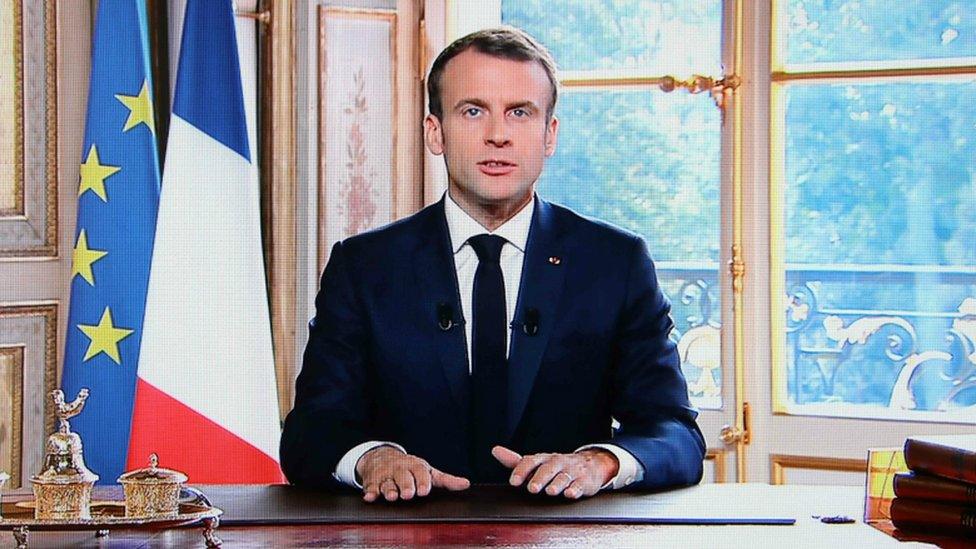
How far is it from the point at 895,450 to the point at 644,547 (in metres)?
0.48

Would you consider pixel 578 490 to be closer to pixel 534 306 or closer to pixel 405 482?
pixel 405 482

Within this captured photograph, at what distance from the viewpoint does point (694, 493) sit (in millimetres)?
2277

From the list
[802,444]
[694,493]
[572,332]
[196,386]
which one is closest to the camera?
[694,493]

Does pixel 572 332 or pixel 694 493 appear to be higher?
pixel 572 332

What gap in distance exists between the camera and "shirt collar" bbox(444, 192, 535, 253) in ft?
8.45

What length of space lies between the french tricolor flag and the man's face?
1541mm

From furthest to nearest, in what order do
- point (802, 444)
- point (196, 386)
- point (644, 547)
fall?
point (802, 444) < point (196, 386) < point (644, 547)

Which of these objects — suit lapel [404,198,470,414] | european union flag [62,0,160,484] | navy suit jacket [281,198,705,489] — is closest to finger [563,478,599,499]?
navy suit jacket [281,198,705,489]

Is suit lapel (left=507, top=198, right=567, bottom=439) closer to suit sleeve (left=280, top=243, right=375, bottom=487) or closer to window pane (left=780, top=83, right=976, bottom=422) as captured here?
suit sleeve (left=280, top=243, right=375, bottom=487)

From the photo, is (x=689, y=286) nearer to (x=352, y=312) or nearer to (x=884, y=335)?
(x=884, y=335)

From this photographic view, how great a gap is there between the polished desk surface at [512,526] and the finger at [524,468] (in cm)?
3

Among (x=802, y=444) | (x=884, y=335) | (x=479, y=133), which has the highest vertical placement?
(x=479, y=133)

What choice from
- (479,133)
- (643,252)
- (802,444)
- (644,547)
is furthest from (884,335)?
(644,547)

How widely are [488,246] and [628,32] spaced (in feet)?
7.10
